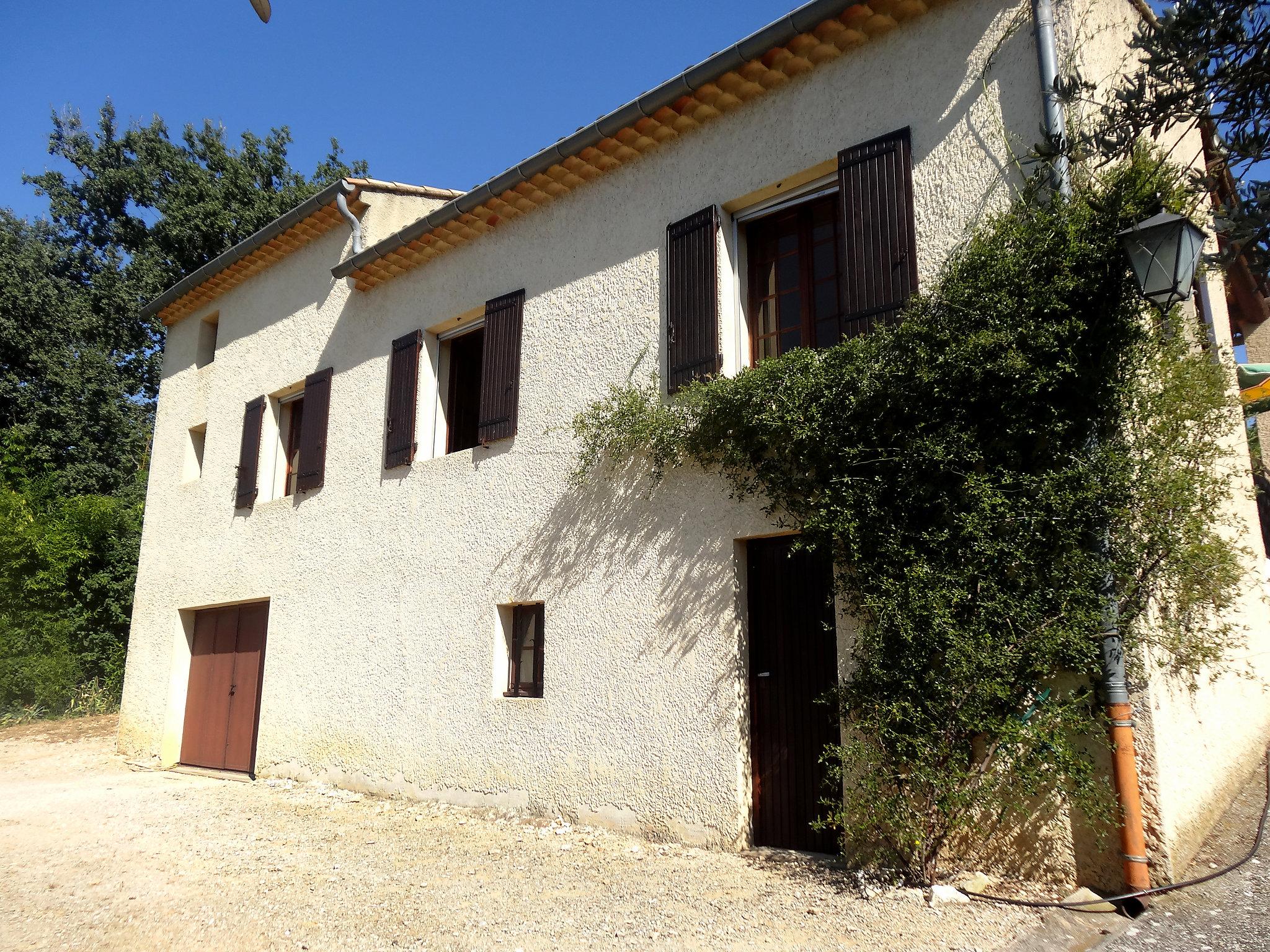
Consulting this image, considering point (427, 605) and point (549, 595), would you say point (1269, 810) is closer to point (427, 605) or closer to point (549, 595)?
point (549, 595)

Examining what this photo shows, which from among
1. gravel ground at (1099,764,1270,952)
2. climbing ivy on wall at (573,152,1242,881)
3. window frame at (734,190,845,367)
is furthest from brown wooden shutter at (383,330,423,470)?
gravel ground at (1099,764,1270,952)

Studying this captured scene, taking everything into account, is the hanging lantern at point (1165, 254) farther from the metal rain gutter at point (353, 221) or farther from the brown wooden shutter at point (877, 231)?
the metal rain gutter at point (353, 221)

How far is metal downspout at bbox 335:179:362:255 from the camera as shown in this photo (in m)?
10.1

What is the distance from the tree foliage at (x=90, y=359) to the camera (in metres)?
16.3

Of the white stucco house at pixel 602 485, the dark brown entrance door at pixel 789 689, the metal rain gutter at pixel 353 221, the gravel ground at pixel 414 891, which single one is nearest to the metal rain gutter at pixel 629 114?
the white stucco house at pixel 602 485

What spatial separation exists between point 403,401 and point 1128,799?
707 cm

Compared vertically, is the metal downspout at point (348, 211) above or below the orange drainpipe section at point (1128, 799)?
above

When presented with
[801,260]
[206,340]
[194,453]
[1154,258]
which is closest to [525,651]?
[801,260]

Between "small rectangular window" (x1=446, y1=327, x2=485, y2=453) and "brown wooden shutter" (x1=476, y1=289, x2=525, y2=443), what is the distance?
0.89 metres

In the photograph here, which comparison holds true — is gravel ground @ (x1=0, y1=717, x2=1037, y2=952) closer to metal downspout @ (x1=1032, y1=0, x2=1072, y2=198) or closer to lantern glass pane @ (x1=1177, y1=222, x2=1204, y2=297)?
lantern glass pane @ (x1=1177, y1=222, x2=1204, y2=297)

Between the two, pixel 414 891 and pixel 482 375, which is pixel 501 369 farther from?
pixel 414 891

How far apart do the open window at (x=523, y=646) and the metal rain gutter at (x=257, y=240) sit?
214 inches

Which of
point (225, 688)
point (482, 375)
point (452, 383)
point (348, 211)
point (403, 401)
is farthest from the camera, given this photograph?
point (225, 688)

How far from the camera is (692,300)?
6707mm
